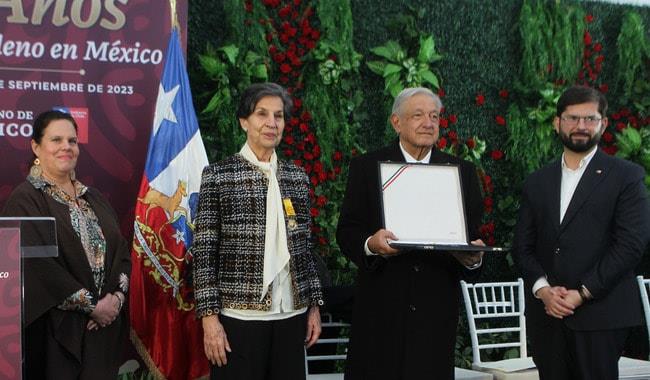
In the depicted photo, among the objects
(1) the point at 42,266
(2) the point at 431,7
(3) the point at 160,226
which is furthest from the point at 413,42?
(1) the point at 42,266

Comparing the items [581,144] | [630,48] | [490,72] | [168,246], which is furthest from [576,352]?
[630,48]

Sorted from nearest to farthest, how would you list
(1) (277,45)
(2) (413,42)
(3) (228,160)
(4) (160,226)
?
1. (3) (228,160)
2. (4) (160,226)
3. (1) (277,45)
4. (2) (413,42)

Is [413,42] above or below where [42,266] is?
above

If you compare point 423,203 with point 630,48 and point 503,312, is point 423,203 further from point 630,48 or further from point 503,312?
point 630,48

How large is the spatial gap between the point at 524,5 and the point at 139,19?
2489 millimetres

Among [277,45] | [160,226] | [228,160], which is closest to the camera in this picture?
[228,160]

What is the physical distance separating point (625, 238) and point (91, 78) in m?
2.41

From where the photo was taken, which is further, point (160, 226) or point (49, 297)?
point (160, 226)

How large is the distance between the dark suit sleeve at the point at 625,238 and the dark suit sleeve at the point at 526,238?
0.80ft

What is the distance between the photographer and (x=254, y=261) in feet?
10.1

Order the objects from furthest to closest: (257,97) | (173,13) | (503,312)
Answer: (503,312), (173,13), (257,97)

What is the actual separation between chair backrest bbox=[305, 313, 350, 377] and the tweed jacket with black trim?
1.13 meters

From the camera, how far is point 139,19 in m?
4.13

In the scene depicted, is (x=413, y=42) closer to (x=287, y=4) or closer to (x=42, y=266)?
(x=287, y=4)
